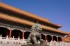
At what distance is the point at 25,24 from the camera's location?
2327cm

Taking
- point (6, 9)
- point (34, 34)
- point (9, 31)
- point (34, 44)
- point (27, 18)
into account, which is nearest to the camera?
point (34, 44)

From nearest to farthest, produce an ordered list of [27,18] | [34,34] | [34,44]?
1. [34,44]
2. [34,34]
3. [27,18]

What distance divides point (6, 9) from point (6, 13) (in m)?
0.63

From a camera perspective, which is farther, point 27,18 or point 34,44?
point 27,18

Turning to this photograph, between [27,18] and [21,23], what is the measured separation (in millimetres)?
A: 5154

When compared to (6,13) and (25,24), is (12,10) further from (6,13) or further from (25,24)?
(25,24)

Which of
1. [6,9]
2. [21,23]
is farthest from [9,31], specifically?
[6,9]

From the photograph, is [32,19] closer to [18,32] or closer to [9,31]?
[18,32]

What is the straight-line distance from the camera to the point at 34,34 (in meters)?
10.3

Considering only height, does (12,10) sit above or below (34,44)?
above

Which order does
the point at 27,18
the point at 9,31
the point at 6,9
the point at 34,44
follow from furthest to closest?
the point at 27,18, the point at 6,9, the point at 9,31, the point at 34,44

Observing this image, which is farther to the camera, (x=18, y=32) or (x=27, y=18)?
(x=27, y=18)

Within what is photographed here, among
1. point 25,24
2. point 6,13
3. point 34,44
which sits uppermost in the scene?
point 6,13

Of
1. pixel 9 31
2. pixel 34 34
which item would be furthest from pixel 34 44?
pixel 9 31
